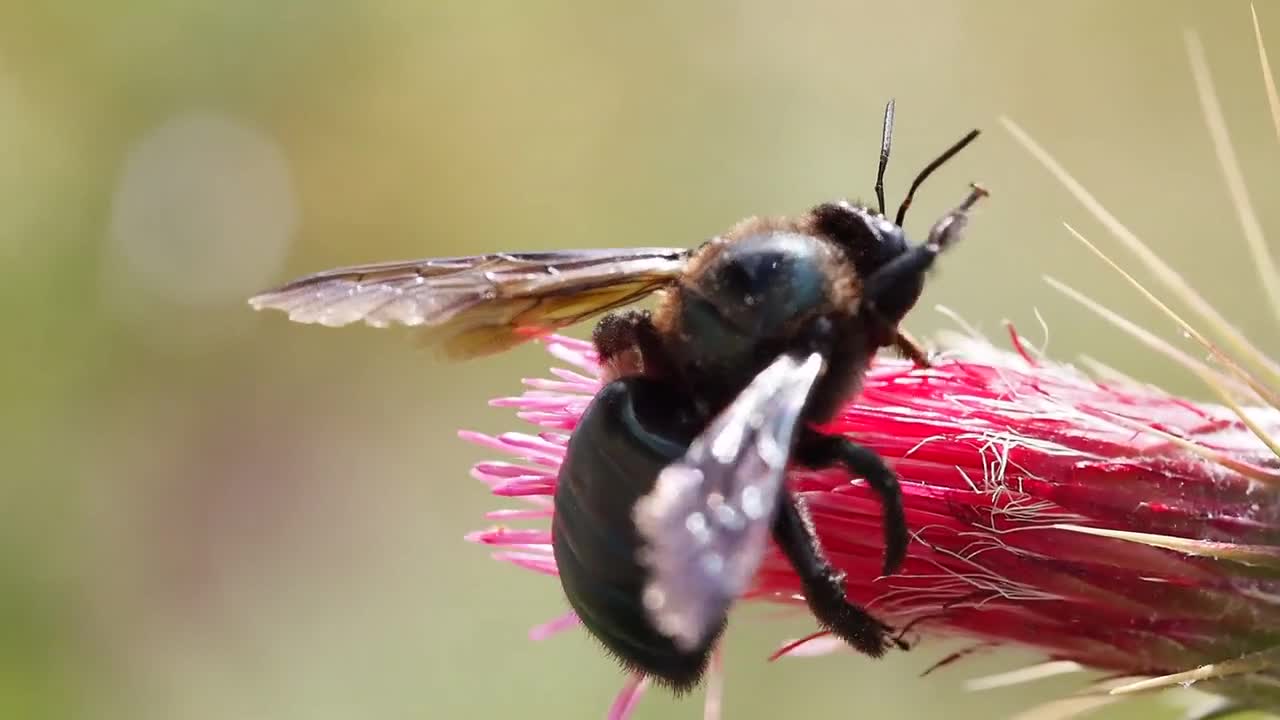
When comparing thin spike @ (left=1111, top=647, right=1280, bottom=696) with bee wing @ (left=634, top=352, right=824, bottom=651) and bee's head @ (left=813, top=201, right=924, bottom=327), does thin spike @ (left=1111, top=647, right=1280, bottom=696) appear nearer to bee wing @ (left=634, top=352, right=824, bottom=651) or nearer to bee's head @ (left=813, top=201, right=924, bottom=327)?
bee's head @ (left=813, top=201, right=924, bottom=327)

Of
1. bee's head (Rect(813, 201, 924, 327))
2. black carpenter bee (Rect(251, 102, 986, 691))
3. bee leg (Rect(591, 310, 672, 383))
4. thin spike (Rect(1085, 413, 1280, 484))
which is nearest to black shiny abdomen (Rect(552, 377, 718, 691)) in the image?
black carpenter bee (Rect(251, 102, 986, 691))

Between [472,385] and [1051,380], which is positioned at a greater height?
[1051,380]

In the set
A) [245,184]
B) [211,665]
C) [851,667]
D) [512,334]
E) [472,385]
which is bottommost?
[211,665]

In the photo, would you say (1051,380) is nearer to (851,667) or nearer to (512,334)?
(512,334)

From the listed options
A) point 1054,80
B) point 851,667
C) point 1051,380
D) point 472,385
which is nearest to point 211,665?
point 472,385

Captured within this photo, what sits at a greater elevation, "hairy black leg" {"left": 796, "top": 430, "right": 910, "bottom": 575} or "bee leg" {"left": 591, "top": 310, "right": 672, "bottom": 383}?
"bee leg" {"left": 591, "top": 310, "right": 672, "bottom": 383}

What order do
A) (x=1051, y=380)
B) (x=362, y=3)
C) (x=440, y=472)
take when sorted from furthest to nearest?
(x=362, y=3)
(x=440, y=472)
(x=1051, y=380)

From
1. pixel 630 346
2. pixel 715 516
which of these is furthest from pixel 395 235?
pixel 715 516
